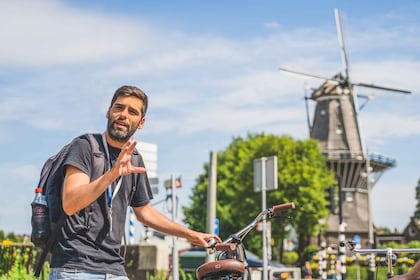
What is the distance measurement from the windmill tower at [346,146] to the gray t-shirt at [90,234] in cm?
6349

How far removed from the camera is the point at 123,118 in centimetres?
394

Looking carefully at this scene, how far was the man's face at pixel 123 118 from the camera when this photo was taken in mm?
3939

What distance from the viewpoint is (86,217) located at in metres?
3.84

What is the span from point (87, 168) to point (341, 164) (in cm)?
6548

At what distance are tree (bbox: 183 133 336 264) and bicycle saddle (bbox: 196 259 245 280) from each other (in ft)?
142

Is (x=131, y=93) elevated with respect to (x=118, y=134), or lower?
elevated

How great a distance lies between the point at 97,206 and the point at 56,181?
247mm

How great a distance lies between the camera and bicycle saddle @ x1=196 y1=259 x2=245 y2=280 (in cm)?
383

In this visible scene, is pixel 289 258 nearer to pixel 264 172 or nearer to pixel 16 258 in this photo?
pixel 264 172

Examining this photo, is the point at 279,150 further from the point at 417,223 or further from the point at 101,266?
the point at 101,266

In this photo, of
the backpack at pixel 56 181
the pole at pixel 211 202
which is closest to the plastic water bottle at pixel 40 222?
the backpack at pixel 56 181

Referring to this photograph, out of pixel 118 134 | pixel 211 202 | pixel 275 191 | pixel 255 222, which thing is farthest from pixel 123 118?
pixel 275 191

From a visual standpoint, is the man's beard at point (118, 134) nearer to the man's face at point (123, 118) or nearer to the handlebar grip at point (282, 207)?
the man's face at point (123, 118)

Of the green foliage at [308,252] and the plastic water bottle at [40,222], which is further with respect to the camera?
the green foliage at [308,252]
